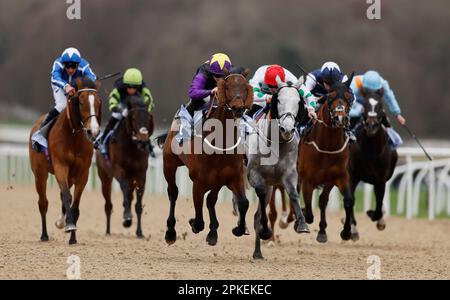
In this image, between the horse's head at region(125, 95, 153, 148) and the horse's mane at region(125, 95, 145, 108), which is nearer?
the horse's head at region(125, 95, 153, 148)

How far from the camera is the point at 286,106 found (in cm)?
1048

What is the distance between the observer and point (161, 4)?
38.5 m

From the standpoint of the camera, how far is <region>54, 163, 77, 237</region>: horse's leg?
38.4 feet

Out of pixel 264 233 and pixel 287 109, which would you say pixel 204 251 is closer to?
pixel 264 233

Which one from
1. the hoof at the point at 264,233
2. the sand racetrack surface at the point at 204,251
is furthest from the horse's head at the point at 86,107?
the hoof at the point at 264,233

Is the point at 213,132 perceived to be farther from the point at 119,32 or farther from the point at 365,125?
the point at 119,32

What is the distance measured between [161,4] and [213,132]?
28300 millimetres

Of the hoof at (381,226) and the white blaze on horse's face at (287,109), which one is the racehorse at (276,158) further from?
the hoof at (381,226)

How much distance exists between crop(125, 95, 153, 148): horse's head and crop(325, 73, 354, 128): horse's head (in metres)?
2.88

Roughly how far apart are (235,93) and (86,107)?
215cm

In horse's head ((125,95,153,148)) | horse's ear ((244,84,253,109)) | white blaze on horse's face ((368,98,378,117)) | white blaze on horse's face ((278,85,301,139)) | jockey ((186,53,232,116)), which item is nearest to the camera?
horse's ear ((244,84,253,109))

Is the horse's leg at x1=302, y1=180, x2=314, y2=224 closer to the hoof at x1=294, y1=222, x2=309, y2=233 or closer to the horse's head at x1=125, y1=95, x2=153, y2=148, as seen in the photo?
the hoof at x1=294, y1=222, x2=309, y2=233

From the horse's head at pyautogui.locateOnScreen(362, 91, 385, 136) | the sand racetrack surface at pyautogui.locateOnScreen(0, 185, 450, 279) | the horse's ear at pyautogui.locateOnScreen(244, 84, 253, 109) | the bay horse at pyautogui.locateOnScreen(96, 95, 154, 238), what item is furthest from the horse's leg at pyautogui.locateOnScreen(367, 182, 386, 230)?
the horse's ear at pyautogui.locateOnScreen(244, 84, 253, 109)
